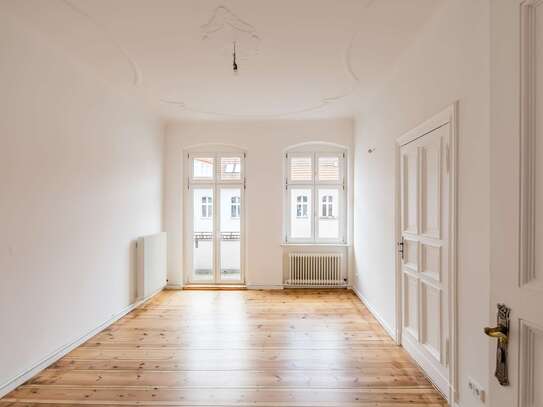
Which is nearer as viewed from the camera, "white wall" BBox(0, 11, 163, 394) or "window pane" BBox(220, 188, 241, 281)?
"white wall" BBox(0, 11, 163, 394)

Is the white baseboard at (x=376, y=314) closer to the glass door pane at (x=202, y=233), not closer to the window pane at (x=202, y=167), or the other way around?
the glass door pane at (x=202, y=233)

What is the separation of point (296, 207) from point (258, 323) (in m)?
2.42

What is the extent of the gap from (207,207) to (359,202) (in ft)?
8.84


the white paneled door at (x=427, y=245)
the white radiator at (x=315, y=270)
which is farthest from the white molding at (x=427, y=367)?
the white radiator at (x=315, y=270)

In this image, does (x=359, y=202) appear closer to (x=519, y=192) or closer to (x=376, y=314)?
(x=376, y=314)

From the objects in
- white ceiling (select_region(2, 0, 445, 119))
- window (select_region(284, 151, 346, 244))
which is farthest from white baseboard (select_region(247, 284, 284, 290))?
white ceiling (select_region(2, 0, 445, 119))

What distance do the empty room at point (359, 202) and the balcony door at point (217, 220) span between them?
824 millimetres

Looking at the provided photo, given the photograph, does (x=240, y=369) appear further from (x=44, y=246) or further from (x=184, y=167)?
(x=184, y=167)

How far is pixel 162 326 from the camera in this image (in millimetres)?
4016

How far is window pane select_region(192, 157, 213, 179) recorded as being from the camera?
5.97 metres

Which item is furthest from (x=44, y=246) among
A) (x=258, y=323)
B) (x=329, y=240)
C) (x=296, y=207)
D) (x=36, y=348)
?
(x=329, y=240)

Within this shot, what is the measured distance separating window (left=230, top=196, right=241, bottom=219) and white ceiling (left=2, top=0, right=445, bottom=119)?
2.01 m

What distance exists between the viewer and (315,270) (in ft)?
18.8

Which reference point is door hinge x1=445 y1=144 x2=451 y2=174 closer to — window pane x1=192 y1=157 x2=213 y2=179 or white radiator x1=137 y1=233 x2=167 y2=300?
white radiator x1=137 y1=233 x2=167 y2=300
